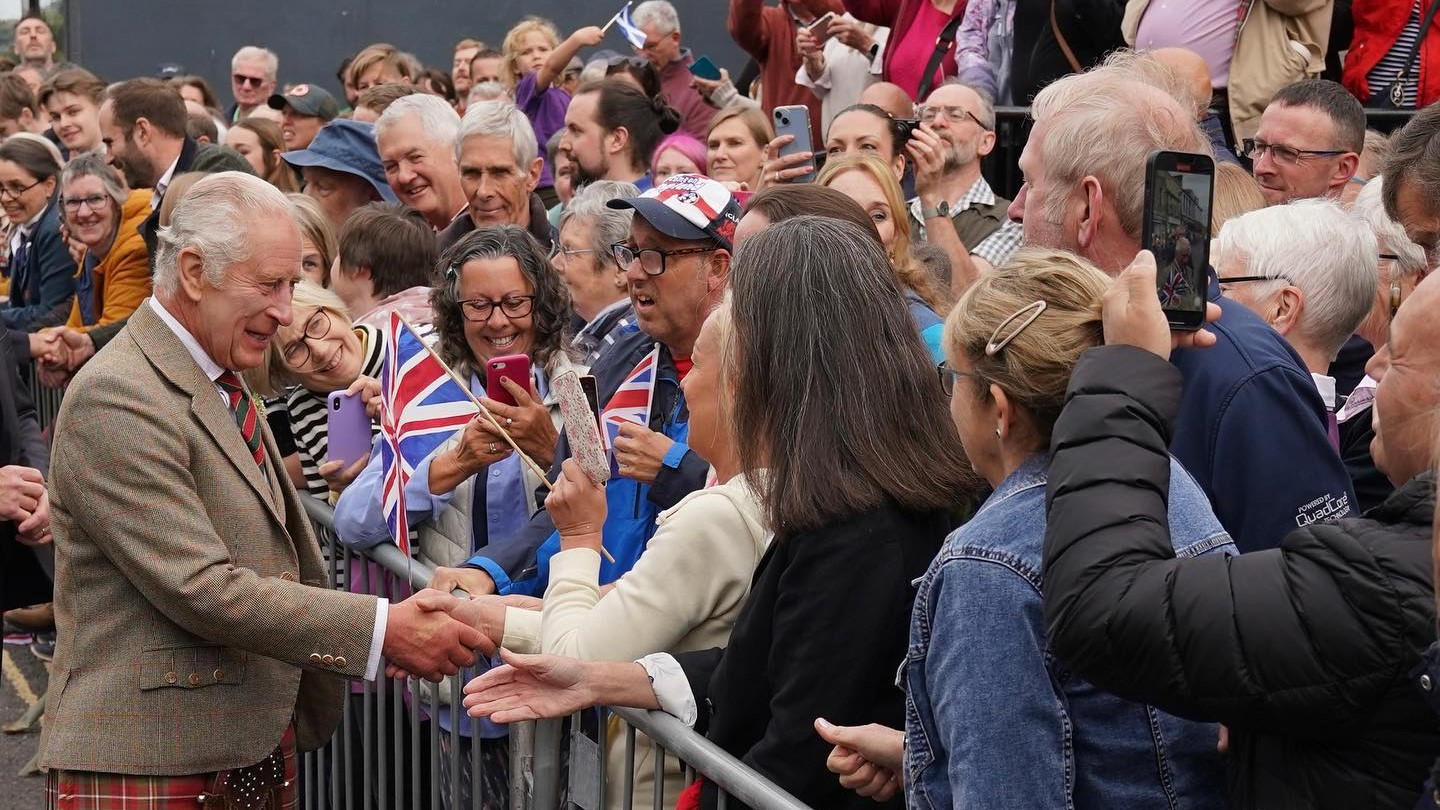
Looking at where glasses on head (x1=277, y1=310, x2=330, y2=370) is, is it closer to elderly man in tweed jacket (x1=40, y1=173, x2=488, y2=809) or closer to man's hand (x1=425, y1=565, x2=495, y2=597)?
elderly man in tweed jacket (x1=40, y1=173, x2=488, y2=809)

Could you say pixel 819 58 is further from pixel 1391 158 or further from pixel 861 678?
pixel 861 678

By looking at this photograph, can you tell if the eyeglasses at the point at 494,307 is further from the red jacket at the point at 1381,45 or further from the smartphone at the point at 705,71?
the smartphone at the point at 705,71

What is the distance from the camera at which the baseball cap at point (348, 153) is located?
23.8ft

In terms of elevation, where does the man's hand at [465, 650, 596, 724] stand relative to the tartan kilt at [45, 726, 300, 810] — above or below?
above

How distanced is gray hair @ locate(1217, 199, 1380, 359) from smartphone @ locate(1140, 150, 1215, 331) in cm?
116

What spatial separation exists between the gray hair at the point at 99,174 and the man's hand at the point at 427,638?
537cm

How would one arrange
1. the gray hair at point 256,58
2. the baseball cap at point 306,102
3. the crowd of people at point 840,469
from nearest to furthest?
the crowd of people at point 840,469
the baseball cap at point 306,102
the gray hair at point 256,58

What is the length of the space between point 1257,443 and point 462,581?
1.98 m

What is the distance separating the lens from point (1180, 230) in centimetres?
252

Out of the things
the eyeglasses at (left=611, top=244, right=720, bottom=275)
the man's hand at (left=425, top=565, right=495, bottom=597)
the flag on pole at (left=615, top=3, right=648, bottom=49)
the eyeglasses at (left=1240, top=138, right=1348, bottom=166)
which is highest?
the eyeglasses at (left=1240, top=138, right=1348, bottom=166)

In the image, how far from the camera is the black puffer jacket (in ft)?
6.33

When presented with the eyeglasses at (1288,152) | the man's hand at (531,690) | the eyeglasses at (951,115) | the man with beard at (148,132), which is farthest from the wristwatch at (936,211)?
the man with beard at (148,132)

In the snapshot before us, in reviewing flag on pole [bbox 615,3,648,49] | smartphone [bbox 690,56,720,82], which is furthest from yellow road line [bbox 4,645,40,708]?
smartphone [bbox 690,56,720,82]

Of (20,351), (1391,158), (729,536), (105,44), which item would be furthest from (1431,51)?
(105,44)
